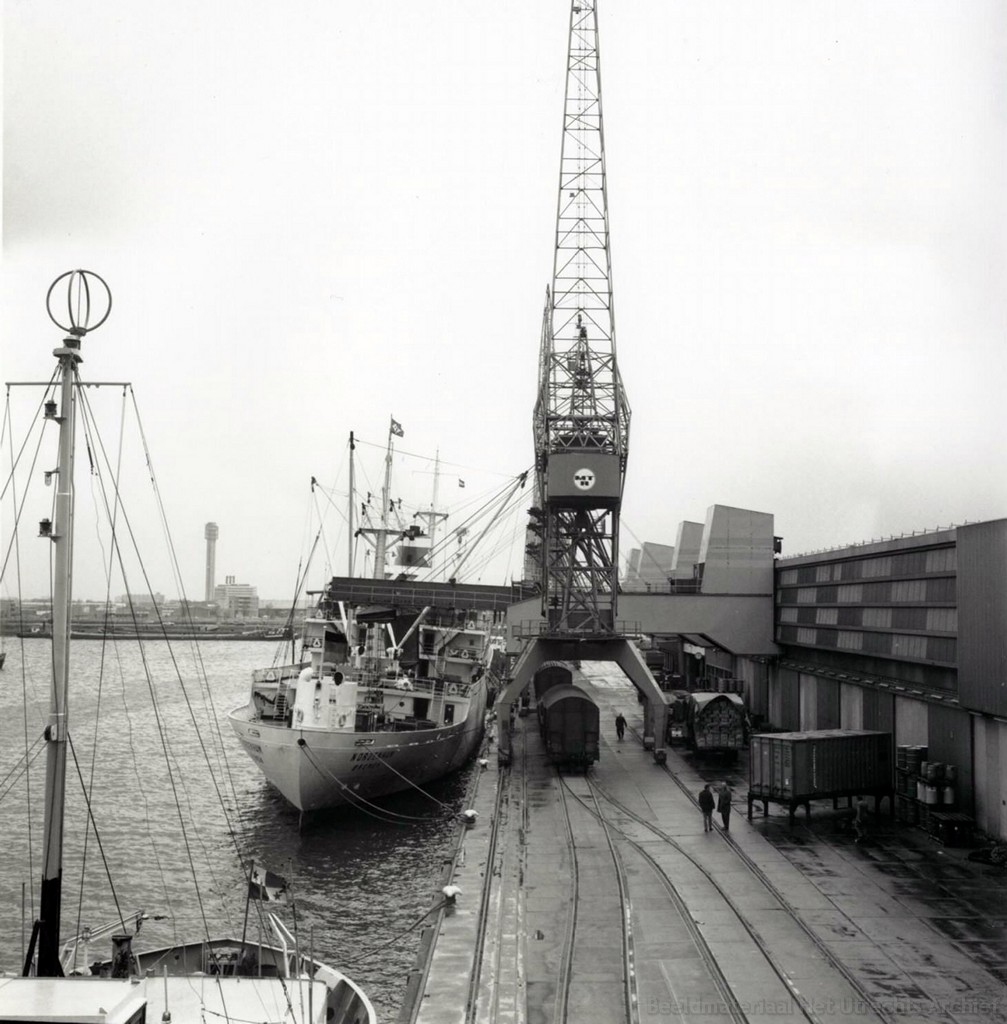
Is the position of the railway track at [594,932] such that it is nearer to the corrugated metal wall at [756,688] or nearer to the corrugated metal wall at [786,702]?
the corrugated metal wall at [786,702]

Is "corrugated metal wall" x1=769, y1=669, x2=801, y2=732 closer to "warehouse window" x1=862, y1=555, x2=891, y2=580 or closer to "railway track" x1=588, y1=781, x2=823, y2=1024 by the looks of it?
"warehouse window" x1=862, y1=555, x2=891, y2=580

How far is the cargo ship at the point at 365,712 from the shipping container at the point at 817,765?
49.2 ft

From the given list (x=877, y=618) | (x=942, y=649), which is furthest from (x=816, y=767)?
(x=877, y=618)

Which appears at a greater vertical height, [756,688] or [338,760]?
[756,688]

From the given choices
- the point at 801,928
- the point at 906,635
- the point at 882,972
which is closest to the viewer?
the point at 882,972

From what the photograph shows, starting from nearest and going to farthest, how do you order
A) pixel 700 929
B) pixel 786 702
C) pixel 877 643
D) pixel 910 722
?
pixel 700 929, pixel 910 722, pixel 877 643, pixel 786 702

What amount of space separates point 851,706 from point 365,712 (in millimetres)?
22413

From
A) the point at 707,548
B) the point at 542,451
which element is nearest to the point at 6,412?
the point at 542,451

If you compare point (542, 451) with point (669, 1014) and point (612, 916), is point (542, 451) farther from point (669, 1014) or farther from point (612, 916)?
point (669, 1014)

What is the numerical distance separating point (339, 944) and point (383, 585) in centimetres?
2915

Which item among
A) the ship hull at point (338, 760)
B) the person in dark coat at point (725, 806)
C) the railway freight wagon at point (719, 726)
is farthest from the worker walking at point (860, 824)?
the ship hull at point (338, 760)

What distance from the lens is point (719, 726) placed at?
4656 cm

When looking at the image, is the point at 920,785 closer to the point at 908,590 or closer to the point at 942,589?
the point at 942,589

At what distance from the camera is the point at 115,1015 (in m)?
10.6
